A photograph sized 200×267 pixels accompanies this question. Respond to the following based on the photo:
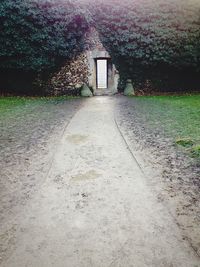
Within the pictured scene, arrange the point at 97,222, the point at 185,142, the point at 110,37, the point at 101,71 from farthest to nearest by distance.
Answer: the point at 101,71
the point at 110,37
the point at 185,142
the point at 97,222

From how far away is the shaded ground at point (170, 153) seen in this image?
4043 millimetres

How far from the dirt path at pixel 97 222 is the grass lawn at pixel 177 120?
1.75 meters

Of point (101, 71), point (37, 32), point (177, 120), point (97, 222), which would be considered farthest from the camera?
point (101, 71)

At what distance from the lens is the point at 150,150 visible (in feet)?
21.5

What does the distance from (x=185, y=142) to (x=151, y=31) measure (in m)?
10.8

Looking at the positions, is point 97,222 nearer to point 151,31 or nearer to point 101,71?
point 151,31

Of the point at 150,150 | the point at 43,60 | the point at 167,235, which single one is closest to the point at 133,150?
the point at 150,150

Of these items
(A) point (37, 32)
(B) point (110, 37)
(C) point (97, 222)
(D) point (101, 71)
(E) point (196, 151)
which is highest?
(A) point (37, 32)

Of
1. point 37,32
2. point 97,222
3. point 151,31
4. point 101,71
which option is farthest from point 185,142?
point 101,71

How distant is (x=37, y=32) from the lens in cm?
1480

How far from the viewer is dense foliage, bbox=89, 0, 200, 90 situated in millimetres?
15883

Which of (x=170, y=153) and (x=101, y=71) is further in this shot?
(x=101, y=71)

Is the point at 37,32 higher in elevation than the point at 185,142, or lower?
higher

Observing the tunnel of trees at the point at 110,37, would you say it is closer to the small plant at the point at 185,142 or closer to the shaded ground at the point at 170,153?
the shaded ground at the point at 170,153
